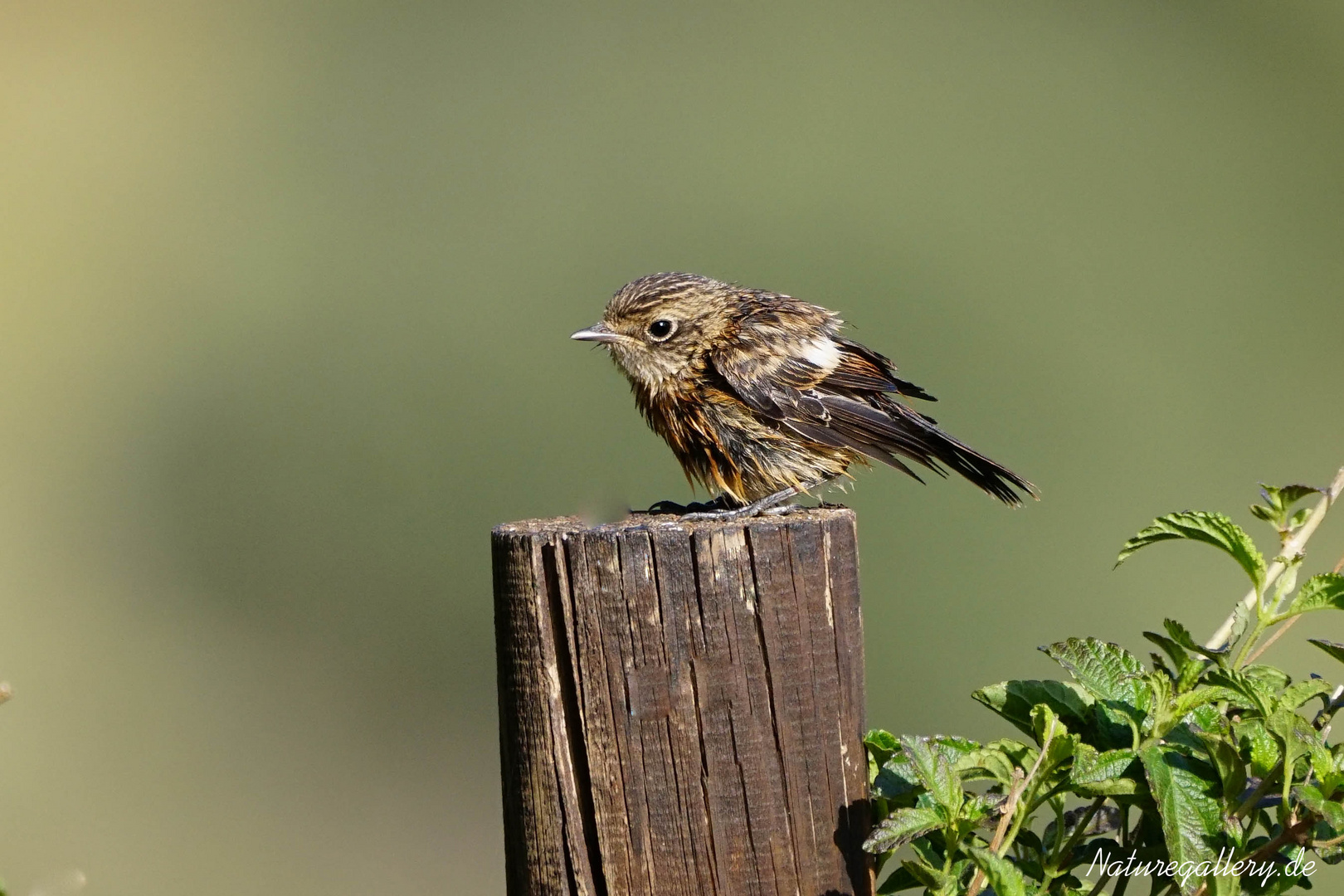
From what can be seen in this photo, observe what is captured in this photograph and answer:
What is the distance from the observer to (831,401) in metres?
5.47

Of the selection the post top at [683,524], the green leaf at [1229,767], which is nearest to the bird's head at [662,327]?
the post top at [683,524]

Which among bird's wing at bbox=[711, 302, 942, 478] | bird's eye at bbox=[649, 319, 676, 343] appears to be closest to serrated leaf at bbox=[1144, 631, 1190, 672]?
bird's wing at bbox=[711, 302, 942, 478]

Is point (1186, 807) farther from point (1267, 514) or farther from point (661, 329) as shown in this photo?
point (661, 329)

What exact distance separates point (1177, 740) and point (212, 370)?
13.1 metres

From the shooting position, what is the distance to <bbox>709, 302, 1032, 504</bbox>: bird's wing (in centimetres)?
535

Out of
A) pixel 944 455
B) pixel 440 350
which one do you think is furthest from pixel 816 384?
pixel 440 350

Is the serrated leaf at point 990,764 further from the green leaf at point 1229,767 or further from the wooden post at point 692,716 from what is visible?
the green leaf at point 1229,767

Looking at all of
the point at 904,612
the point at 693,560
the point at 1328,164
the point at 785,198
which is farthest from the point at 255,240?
the point at 693,560

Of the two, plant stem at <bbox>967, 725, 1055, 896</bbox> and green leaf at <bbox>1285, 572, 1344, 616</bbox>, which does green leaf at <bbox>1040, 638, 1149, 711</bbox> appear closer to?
plant stem at <bbox>967, 725, 1055, 896</bbox>

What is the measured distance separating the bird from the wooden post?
194cm

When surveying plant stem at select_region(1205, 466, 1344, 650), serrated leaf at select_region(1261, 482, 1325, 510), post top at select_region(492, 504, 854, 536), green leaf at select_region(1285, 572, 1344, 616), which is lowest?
green leaf at select_region(1285, 572, 1344, 616)

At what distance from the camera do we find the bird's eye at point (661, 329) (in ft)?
18.6

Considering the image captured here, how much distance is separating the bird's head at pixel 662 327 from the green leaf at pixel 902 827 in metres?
2.86

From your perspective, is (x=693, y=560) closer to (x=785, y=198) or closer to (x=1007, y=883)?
(x=1007, y=883)
